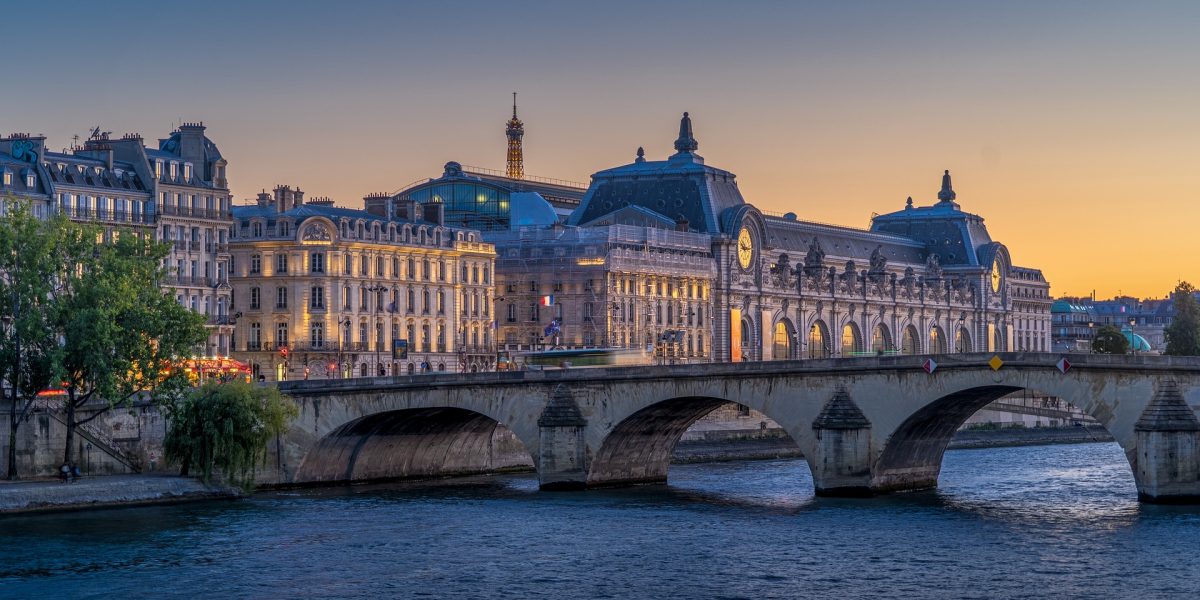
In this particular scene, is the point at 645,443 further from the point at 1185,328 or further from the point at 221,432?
the point at 1185,328

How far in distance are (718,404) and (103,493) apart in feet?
91.4

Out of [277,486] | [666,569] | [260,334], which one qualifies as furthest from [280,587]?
[260,334]

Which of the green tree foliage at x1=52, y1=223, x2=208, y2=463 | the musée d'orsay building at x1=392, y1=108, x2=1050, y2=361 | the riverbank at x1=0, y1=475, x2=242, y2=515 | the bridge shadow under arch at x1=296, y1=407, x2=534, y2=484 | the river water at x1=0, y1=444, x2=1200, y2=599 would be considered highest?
the musée d'orsay building at x1=392, y1=108, x2=1050, y2=361

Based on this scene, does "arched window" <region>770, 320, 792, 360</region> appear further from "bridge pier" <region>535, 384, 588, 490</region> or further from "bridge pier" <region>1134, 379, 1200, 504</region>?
"bridge pier" <region>1134, 379, 1200, 504</region>

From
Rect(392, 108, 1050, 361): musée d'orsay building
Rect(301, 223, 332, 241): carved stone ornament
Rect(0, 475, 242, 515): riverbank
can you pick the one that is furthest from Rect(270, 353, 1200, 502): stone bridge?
Rect(392, 108, 1050, 361): musée d'orsay building

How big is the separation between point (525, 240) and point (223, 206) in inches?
1596

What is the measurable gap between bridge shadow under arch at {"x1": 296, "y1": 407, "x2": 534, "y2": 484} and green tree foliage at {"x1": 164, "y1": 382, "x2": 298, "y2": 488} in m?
5.29

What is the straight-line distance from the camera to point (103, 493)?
294 feet

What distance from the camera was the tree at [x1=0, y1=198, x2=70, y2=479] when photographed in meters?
93.1

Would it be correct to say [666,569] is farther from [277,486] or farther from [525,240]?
[525,240]

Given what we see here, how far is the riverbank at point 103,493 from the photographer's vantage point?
86.6 m

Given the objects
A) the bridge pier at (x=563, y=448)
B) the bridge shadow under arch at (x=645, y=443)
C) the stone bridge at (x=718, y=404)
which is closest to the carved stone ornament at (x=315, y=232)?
the stone bridge at (x=718, y=404)

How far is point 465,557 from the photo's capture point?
242ft

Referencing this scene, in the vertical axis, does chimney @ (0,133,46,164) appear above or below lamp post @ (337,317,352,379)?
above
